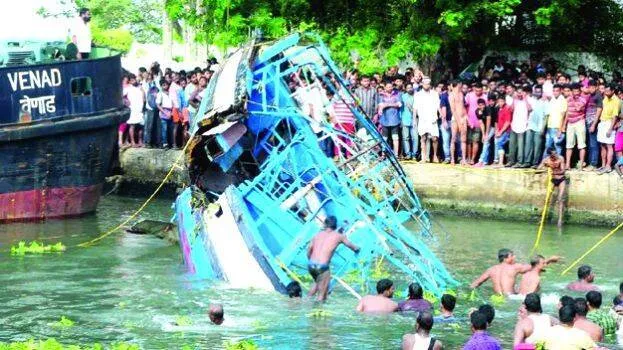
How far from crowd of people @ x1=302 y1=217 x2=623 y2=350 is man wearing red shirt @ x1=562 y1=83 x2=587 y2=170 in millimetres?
5900

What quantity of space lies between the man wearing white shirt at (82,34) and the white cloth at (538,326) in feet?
50.0

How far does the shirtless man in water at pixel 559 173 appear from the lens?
29.1 m

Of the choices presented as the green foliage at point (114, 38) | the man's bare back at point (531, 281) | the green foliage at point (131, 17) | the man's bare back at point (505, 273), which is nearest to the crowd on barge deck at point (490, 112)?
the man's bare back at point (505, 273)

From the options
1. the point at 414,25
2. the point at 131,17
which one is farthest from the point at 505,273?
the point at 131,17

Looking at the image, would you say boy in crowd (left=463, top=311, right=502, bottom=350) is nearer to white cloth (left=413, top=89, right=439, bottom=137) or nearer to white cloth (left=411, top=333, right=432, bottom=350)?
white cloth (left=411, top=333, right=432, bottom=350)

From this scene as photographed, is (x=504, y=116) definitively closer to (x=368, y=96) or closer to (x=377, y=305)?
(x=368, y=96)

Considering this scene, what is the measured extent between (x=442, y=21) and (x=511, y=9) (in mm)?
1485

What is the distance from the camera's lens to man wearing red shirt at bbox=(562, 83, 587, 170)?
94.8 feet

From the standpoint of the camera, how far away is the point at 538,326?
1727 cm

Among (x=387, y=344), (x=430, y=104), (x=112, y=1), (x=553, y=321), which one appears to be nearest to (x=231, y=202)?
(x=387, y=344)

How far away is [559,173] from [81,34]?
9919 millimetres

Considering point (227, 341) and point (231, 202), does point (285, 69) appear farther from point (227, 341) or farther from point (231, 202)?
point (227, 341)

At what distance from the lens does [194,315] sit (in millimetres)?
21016

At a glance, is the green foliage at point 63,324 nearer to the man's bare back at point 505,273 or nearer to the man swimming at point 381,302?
the man swimming at point 381,302
